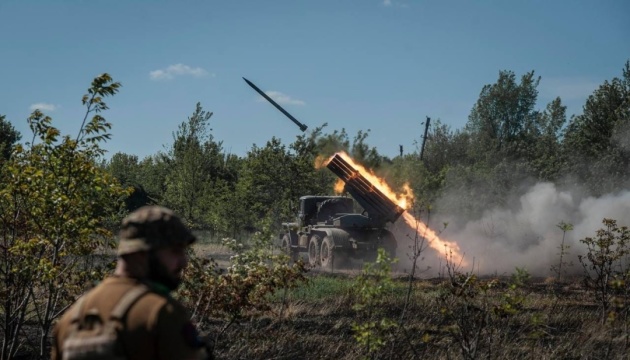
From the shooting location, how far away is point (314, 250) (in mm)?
24094

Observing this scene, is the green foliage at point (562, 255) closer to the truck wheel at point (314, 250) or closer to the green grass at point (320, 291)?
the green grass at point (320, 291)

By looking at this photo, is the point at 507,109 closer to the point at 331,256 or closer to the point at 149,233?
the point at 331,256

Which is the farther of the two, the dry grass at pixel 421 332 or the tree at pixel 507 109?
the tree at pixel 507 109

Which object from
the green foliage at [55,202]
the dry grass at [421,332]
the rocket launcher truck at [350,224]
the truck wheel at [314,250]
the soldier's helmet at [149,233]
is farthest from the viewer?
the truck wheel at [314,250]

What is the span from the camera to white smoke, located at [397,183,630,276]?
24281mm

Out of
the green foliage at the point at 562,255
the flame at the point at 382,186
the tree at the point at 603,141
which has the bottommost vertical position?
the green foliage at the point at 562,255

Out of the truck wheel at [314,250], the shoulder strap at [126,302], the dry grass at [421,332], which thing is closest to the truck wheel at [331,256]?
the truck wheel at [314,250]

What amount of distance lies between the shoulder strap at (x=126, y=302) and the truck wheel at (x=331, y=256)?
782 inches

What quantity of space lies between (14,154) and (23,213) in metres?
0.78

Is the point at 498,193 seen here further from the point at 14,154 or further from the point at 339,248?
the point at 14,154

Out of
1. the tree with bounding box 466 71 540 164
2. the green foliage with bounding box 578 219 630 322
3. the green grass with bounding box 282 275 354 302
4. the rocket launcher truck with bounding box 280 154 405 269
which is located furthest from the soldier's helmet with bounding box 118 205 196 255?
the tree with bounding box 466 71 540 164

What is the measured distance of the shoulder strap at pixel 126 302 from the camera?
2.54m

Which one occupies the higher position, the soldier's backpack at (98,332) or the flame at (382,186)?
the flame at (382,186)

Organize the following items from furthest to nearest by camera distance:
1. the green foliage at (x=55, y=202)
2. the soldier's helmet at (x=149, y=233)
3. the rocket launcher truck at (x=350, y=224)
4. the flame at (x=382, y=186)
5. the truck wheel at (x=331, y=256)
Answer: the truck wheel at (x=331, y=256) < the flame at (x=382, y=186) < the rocket launcher truck at (x=350, y=224) < the green foliage at (x=55, y=202) < the soldier's helmet at (x=149, y=233)
